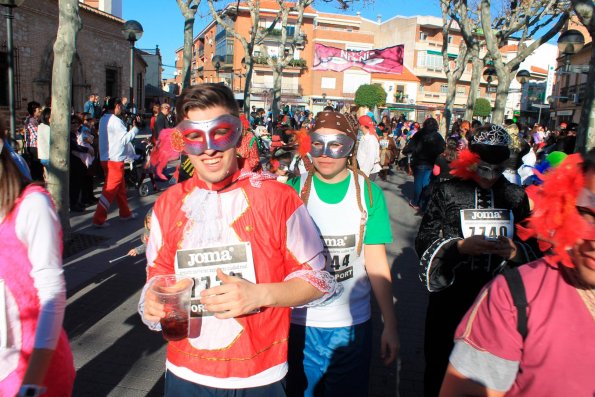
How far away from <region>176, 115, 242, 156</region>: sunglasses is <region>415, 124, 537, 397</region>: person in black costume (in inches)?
54.8

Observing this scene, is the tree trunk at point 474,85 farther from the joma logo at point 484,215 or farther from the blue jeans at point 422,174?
the joma logo at point 484,215

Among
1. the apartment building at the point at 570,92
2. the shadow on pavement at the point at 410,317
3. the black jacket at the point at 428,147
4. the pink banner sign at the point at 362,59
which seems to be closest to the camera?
the shadow on pavement at the point at 410,317

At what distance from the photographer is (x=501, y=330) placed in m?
1.34

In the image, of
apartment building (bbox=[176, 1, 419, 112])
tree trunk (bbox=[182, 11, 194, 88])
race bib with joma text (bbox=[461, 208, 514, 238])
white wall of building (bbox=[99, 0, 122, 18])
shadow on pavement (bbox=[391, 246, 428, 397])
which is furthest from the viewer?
apartment building (bbox=[176, 1, 419, 112])

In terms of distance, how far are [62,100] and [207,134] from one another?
5.38 m

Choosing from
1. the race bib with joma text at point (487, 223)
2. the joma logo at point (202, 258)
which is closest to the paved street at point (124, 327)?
the race bib with joma text at point (487, 223)

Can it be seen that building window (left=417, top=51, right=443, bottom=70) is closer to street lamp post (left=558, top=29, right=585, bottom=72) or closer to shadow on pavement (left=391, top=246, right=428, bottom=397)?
street lamp post (left=558, top=29, right=585, bottom=72)

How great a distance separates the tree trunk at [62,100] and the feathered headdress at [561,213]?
6.20 meters

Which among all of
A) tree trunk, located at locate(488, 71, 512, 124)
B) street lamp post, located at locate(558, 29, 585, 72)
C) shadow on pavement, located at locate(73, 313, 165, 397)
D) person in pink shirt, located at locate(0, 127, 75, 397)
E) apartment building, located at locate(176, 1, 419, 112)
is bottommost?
shadow on pavement, located at locate(73, 313, 165, 397)

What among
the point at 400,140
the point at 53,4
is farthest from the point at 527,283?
the point at 53,4

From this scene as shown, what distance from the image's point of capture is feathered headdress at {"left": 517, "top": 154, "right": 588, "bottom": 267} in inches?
51.7

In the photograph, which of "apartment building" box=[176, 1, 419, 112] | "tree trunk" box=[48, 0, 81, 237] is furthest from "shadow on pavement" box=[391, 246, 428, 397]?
"apartment building" box=[176, 1, 419, 112]

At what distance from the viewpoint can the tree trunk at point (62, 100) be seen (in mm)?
6086

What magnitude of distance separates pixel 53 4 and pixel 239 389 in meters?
20.9
